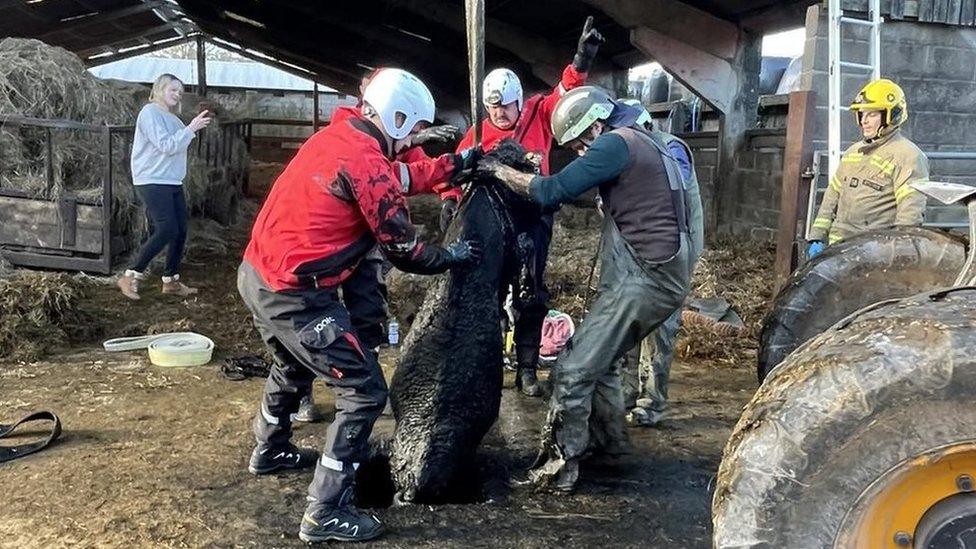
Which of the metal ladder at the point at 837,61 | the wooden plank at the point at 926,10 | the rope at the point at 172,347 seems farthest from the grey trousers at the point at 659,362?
the wooden plank at the point at 926,10

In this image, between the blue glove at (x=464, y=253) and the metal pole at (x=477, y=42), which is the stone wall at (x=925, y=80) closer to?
the metal pole at (x=477, y=42)

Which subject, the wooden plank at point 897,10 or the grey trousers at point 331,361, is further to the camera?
the wooden plank at point 897,10

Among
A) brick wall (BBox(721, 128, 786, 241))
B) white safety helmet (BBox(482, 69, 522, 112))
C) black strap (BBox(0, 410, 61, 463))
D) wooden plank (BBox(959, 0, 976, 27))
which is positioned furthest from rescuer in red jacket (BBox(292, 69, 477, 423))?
brick wall (BBox(721, 128, 786, 241))

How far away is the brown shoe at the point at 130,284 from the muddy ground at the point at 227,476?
4.49ft

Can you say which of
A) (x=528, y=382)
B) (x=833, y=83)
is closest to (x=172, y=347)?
(x=528, y=382)

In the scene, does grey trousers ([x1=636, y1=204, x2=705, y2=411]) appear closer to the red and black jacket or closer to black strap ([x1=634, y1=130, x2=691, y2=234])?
black strap ([x1=634, y1=130, x2=691, y2=234])

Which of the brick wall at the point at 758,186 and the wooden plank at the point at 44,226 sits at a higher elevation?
the brick wall at the point at 758,186

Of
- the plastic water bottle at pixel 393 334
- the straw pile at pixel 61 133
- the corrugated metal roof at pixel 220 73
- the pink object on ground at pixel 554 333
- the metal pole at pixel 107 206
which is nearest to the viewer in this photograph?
the pink object on ground at pixel 554 333

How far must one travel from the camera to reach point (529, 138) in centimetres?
523

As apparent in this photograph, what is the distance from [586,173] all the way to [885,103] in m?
2.50

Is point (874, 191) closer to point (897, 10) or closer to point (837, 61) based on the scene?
point (837, 61)

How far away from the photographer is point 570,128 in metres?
3.87

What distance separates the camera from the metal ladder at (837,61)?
6441 mm

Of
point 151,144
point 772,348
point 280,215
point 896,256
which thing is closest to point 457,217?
point 280,215
